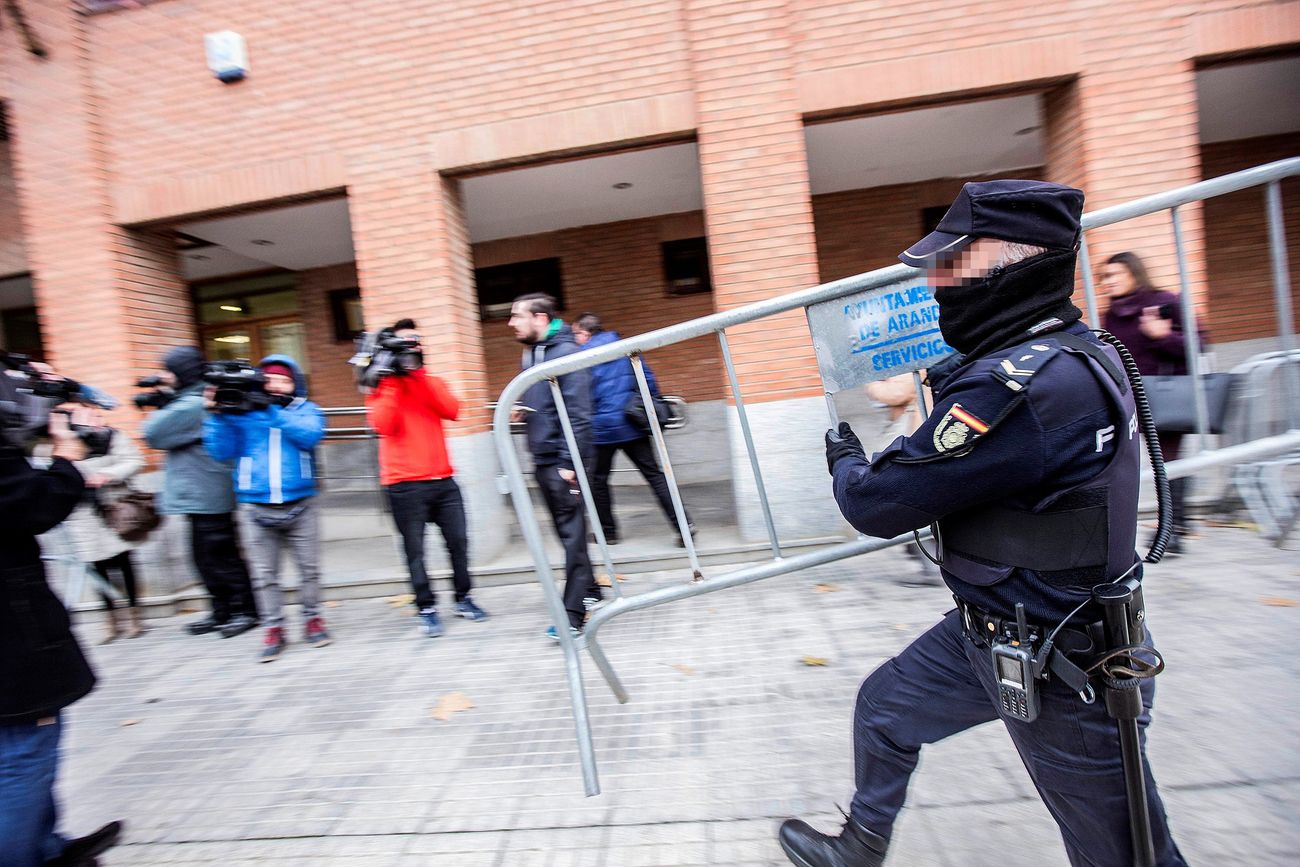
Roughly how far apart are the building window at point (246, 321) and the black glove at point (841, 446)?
967 cm

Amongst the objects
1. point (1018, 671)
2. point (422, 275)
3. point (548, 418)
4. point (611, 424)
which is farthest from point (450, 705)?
point (422, 275)

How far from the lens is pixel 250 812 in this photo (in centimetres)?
286

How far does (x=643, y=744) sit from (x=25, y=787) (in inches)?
82.4

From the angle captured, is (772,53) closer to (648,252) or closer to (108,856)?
(648,252)

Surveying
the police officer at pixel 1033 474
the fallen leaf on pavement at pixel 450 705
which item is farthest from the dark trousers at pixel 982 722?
the fallen leaf on pavement at pixel 450 705

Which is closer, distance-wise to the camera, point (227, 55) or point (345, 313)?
point (227, 55)

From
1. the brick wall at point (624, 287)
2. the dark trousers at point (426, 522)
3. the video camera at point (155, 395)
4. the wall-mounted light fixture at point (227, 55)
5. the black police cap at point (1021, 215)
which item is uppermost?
the wall-mounted light fixture at point (227, 55)

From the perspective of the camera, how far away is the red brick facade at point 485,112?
530 centimetres

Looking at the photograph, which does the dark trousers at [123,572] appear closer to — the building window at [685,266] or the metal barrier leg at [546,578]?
the metal barrier leg at [546,578]

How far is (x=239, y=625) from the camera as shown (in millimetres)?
5133

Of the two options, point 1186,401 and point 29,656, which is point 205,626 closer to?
point 29,656

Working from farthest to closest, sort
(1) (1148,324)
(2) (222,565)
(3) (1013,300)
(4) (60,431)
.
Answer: (2) (222,565) < (1) (1148,324) < (4) (60,431) < (3) (1013,300)

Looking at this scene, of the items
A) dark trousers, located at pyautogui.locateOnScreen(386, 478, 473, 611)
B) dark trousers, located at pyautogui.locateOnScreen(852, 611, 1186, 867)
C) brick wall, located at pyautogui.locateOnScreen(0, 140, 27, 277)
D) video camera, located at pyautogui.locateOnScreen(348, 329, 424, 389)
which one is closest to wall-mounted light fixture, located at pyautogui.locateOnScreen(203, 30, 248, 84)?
brick wall, located at pyautogui.locateOnScreen(0, 140, 27, 277)

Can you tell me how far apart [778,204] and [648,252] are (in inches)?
151
